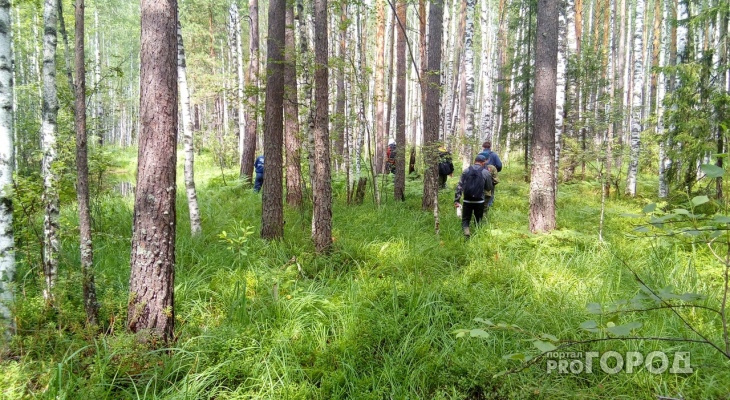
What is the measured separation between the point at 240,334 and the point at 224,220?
3917mm

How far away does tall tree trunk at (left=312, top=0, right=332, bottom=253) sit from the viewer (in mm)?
5145

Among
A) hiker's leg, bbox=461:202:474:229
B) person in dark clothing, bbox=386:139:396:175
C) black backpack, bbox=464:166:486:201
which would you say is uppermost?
person in dark clothing, bbox=386:139:396:175

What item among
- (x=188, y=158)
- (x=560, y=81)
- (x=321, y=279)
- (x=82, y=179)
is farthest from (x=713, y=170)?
(x=560, y=81)

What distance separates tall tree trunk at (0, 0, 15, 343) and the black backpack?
6.17m

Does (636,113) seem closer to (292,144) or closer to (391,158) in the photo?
(391,158)

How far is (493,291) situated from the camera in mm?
4281

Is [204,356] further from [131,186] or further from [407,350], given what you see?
[131,186]

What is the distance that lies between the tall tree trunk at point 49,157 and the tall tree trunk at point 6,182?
315 mm

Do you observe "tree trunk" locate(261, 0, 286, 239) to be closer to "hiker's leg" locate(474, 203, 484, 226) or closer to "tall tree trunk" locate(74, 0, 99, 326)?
"tall tree trunk" locate(74, 0, 99, 326)

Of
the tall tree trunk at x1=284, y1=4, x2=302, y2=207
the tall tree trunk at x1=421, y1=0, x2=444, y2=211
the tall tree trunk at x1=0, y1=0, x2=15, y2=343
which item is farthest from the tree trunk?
the tall tree trunk at x1=421, y1=0, x2=444, y2=211

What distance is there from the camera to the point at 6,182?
125 inches

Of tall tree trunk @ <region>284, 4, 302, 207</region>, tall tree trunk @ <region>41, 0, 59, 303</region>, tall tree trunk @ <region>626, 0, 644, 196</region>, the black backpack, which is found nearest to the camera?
tall tree trunk @ <region>41, 0, 59, 303</region>

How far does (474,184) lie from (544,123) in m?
1.54

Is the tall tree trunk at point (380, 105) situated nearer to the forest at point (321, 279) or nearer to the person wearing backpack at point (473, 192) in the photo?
the forest at point (321, 279)
